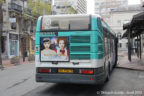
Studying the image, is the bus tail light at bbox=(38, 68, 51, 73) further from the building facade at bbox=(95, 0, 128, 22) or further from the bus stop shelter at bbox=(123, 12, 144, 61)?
the building facade at bbox=(95, 0, 128, 22)

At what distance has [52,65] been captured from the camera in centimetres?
712

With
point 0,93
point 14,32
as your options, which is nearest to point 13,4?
point 14,32

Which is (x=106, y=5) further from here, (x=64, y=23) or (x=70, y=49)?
(x=70, y=49)

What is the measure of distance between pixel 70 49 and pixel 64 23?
3.25 ft

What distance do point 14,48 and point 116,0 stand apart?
98.2 m

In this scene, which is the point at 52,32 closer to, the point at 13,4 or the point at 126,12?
the point at 13,4

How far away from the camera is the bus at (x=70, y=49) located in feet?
22.2

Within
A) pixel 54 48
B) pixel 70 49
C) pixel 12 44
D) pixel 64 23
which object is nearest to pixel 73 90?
pixel 70 49

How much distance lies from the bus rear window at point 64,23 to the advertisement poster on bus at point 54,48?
0.40 m

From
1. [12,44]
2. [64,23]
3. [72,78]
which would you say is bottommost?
[72,78]

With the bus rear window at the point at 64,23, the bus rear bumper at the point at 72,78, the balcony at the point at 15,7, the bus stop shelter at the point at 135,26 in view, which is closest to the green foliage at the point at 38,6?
the balcony at the point at 15,7

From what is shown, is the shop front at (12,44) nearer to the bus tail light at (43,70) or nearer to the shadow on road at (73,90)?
the shadow on road at (73,90)

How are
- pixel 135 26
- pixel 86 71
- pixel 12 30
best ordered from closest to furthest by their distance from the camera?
pixel 86 71 < pixel 135 26 < pixel 12 30

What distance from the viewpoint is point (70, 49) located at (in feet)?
23.1
